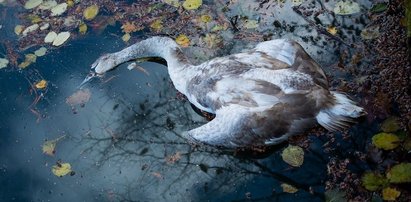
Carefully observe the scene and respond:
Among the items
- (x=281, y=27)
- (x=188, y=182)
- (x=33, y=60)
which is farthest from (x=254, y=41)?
(x=33, y=60)

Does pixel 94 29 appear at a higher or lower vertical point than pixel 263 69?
lower

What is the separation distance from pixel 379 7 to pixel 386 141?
173 centimetres

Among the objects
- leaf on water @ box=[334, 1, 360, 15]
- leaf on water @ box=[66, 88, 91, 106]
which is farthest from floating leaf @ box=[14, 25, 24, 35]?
leaf on water @ box=[334, 1, 360, 15]

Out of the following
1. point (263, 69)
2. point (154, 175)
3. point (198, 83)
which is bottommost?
point (154, 175)

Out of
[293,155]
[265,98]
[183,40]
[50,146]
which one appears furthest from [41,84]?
[293,155]

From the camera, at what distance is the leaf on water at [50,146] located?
493 centimetres

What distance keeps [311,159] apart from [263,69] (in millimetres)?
926

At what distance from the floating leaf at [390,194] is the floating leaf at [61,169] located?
2989mm

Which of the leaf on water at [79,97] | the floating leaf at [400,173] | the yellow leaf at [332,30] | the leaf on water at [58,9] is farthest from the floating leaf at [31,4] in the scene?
the floating leaf at [400,173]

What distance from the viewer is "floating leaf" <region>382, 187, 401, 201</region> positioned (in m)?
3.79

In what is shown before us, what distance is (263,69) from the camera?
4207 mm

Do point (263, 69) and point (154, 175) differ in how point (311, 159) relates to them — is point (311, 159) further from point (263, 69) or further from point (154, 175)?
point (154, 175)

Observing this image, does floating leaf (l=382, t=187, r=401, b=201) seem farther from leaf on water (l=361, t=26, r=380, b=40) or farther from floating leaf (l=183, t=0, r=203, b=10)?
floating leaf (l=183, t=0, r=203, b=10)

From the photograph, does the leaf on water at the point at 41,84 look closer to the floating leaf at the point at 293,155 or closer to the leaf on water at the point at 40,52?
the leaf on water at the point at 40,52
